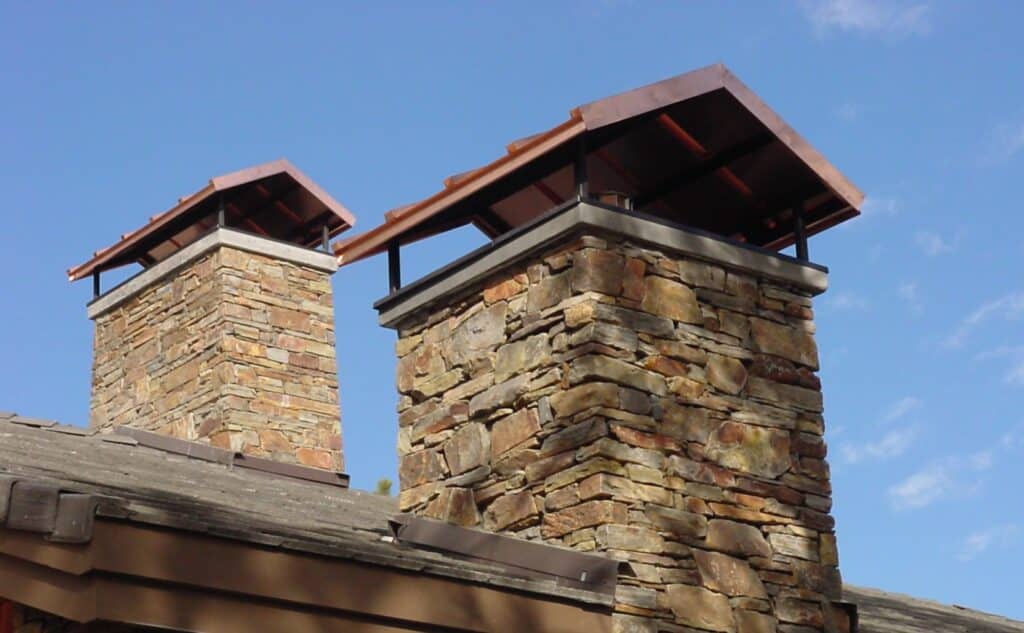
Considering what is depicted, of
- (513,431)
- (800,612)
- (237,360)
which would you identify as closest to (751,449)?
(800,612)

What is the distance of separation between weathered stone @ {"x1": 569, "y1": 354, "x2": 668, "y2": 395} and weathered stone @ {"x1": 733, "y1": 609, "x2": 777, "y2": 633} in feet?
3.50

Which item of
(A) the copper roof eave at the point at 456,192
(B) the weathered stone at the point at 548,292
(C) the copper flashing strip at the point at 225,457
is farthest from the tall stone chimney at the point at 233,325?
(B) the weathered stone at the point at 548,292

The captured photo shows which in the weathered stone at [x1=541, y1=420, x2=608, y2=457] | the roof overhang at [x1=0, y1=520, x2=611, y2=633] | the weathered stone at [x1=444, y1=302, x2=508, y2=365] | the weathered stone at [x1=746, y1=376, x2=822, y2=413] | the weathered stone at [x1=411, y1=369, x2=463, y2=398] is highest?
the weathered stone at [x1=444, y1=302, x2=508, y2=365]

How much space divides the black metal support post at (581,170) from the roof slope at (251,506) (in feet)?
6.00

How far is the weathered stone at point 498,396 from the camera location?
297 inches

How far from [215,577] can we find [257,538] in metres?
0.22

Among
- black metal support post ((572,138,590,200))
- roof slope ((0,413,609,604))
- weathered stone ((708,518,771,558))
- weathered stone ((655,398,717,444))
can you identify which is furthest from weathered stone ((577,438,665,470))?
black metal support post ((572,138,590,200))

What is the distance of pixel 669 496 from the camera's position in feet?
23.6

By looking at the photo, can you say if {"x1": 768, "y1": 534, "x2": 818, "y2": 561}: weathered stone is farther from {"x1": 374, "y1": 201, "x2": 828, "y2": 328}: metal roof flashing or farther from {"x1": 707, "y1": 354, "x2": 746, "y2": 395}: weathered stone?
{"x1": 374, "y1": 201, "x2": 828, "y2": 328}: metal roof flashing

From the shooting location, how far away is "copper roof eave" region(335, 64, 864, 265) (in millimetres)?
7613

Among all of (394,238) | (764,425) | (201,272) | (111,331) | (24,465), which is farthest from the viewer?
(111,331)

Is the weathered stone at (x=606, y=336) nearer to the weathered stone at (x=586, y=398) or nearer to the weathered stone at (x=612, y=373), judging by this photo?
the weathered stone at (x=612, y=373)

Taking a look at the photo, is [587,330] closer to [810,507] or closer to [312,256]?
[810,507]

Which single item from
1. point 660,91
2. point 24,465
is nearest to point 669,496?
point 660,91
